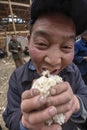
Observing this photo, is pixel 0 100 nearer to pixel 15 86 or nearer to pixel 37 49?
pixel 15 86

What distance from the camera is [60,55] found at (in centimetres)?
80

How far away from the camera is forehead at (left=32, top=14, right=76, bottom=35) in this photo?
2.66 ft

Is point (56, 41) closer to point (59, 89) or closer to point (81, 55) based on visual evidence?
point (59, 89)

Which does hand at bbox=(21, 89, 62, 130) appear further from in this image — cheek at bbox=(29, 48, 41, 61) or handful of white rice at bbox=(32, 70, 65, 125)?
cheek at bbox=(29, 48, 41, 61)

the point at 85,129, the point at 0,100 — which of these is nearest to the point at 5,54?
the point at 0,100

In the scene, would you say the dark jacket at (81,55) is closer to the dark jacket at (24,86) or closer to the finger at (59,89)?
the dark jacket at (24,86)

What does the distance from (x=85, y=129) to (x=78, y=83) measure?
793 millimetres

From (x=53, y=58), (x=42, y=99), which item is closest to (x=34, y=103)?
(x=42, y=99)

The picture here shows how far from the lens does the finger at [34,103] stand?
23.6 inches

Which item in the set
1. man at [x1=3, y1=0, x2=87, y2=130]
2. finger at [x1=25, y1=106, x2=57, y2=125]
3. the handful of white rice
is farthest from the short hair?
finger at [x1=25, y1=106, x2=57, y2=125]

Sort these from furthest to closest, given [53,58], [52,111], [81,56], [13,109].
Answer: [81,56]
[13,109]
[53,58]
[52,111]

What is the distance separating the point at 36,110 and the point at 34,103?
31mm

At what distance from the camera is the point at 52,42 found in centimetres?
79

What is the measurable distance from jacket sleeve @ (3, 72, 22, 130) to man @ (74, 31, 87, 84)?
281 centimetres
